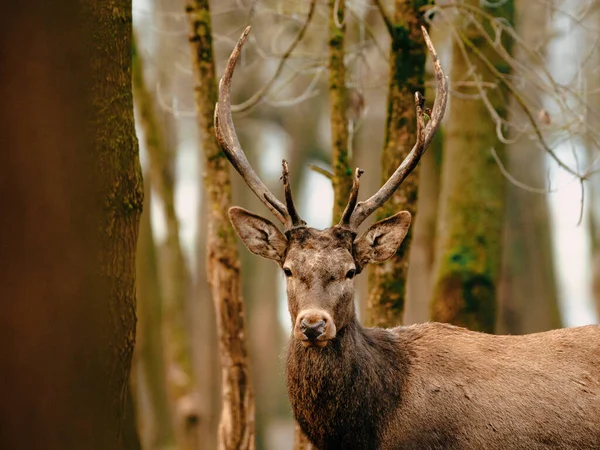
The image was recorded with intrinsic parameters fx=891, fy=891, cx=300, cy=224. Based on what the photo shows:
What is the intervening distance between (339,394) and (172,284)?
10779 millimetres

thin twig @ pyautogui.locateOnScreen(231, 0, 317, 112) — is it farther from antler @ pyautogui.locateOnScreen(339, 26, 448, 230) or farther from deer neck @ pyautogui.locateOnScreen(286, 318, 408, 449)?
deer neck @ pyautogui.locateOnScreen(286, 318, 408, 449)

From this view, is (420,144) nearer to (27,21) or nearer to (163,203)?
(27,21)

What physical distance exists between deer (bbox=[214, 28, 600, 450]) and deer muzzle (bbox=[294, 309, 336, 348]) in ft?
0.06

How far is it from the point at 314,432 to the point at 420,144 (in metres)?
2.35

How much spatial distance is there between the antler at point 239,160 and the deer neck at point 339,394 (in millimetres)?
959

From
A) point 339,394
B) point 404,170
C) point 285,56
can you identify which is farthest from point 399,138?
point 339,394

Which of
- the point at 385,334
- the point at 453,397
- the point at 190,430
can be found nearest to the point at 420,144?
the point at 385,334

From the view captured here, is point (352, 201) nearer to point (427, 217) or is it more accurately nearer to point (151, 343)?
point (427, 217)

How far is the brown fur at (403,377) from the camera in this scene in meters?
6.46

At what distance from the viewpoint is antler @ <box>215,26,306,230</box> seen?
6.83 m

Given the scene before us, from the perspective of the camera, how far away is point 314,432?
21.4 feet

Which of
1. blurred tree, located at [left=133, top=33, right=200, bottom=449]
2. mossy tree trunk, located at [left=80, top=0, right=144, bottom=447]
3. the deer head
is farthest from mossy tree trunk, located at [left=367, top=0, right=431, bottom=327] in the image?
blurred tree, located at [left=133, top=33, right=200, bottom=449]

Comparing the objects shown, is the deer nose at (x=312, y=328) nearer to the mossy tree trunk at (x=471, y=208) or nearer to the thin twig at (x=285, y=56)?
the thin twig at (x=285, y=56)

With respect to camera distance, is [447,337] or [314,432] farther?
[447,337]
